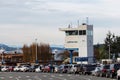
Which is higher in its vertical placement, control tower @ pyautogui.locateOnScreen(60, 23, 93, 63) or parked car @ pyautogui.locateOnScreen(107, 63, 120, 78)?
control tower @ pyautogui.locateOnScreen(60, 23, 93, 63)

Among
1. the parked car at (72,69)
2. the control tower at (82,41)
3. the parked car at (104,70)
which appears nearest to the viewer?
the parked car at (104,70)

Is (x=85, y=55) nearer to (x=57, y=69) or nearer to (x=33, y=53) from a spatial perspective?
(x=57, y=69)

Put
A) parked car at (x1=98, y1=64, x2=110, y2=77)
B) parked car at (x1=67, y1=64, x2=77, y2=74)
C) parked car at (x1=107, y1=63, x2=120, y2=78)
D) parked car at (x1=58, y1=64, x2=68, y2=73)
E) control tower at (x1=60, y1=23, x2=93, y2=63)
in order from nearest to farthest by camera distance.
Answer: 1. parked car at (x1=107, y1=63, x2=120, y2=78)
2. parked car at (x1=98, y1=64, x2=110, y2=77)
3. parked car at (x1=67, y1=64, x2=77, y2=74)
4. parked car at (x1=58, y1=64, x2=68, y2=73)
5. control tower at (x1=60, y1=23, x2=93, y2=63)

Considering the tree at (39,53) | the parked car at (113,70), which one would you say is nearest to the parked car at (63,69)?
the parked car at (113,70)

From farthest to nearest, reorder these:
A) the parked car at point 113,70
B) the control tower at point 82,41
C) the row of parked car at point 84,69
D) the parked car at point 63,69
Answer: the control tower at point 82,41, the parked car at point 63,69, the row of parked car at point 84,69, the parked car at point 113,70

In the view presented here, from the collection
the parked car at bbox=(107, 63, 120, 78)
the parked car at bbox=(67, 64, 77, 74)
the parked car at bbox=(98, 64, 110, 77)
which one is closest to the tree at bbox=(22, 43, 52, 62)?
the parked car at bbox=(67, 64, 77, 74)

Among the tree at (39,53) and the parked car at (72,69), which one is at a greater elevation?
the tree at (39,53)

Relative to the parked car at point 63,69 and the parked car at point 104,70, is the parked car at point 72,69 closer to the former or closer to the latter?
the parked car at point 63,69

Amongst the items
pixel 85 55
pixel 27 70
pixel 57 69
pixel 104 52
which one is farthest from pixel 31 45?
pixel 57 69

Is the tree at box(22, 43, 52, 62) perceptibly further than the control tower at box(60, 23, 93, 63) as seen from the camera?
Yes

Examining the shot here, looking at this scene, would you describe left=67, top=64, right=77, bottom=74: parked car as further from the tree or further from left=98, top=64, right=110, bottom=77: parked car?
the tree

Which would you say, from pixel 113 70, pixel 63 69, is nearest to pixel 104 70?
pixel 113 70

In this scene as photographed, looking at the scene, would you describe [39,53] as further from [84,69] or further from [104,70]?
[104,70]

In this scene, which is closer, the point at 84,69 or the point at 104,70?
the point at 104,70
